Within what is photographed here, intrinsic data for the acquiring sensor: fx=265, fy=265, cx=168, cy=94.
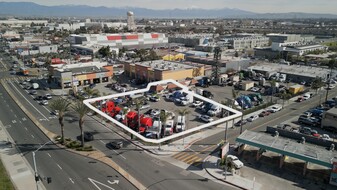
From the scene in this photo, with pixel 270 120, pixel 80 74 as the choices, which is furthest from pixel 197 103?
pixel 80 74

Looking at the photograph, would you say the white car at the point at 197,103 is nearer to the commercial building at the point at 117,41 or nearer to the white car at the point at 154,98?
the white car at the point at 154,98

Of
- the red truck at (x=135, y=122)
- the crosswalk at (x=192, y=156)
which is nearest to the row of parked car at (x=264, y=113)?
the crosswalk at (x=192, y=156)

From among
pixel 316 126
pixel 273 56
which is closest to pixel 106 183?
pixel 316 126

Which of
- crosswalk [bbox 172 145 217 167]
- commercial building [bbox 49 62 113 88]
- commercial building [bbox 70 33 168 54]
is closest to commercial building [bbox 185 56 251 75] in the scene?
commercial building [bbox 49 62 113 88]

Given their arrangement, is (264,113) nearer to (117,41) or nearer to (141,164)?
(141,164)

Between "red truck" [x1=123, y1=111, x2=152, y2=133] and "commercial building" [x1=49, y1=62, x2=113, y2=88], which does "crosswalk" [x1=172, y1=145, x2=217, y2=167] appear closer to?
"red truck" [x1=123, y1=111, x2=152, y2=133]
